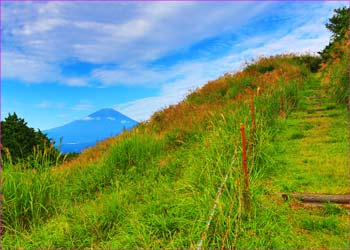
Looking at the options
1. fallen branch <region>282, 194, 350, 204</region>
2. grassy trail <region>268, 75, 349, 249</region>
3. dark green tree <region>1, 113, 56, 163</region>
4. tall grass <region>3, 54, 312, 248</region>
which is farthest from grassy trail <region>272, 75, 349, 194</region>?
dark green tree <region>1, 113, 56, 163</region>

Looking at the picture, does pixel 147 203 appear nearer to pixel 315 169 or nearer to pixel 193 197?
pixel 193 197

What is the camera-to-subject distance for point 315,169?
684cm

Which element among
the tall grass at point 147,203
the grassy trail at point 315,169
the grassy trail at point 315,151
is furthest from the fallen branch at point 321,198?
the tall grass at point 147,203

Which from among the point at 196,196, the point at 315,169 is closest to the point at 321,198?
the point at 315,169

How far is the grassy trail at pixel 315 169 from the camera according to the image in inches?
181

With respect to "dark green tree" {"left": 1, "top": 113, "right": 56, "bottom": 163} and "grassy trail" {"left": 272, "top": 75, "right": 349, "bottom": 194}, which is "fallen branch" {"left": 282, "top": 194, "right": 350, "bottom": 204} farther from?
"dark green tree" {"left": 1, "top": 113, "right": 56, "bottom": 163}

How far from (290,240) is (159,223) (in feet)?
5.54

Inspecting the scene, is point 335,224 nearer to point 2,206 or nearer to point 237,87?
point 2,206

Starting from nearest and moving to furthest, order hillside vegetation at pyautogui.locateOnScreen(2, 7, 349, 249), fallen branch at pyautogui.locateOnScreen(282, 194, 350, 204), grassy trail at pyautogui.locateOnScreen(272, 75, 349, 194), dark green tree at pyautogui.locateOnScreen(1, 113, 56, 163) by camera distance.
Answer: hillside vegetation at pyautogui.locateOnScreen(2, 7, 349, 249) < fallen branch at pyautogui.locateOnScreen(282, 194, 350, 204) < grassy trail at pyautogui.locateOnScreen(272, 75, 349, 194) < dark green tree at pyautogui.locateOnScreen(1, 113, 56, 163)

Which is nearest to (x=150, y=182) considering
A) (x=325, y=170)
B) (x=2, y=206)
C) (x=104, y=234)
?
(x=104, y=234)

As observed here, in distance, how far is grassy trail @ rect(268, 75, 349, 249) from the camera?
4.59 metres

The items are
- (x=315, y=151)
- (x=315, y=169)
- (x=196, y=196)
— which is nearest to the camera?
(x=196, y=196)

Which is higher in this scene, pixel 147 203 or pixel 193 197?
pixel 193 197

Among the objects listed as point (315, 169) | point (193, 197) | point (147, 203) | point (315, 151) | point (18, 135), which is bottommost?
point (147, 203)
